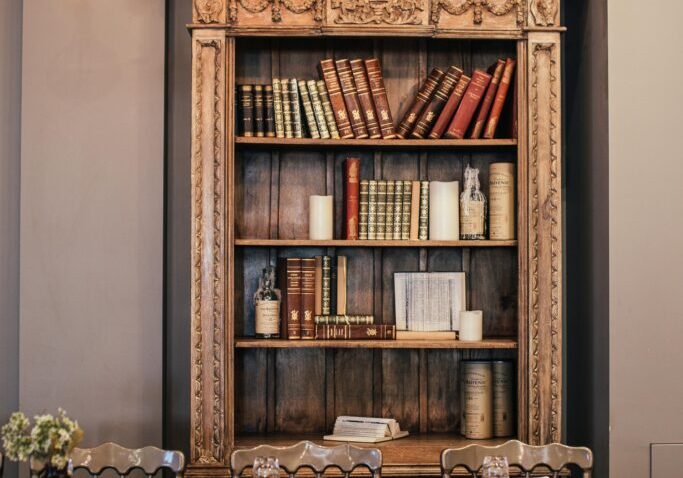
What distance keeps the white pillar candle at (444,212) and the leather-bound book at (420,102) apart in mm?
233

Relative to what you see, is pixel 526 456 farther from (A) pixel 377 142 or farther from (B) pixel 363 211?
(A) pixel 377 142

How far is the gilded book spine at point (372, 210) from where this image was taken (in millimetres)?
3396

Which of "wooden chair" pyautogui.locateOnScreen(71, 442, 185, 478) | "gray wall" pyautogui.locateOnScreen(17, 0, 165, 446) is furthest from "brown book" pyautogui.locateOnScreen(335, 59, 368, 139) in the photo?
"wooden chair" pyautogui.locateOnScreen(71, 442, 185, 478)

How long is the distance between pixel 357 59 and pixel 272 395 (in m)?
1.38

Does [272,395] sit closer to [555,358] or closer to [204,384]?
[204,384]

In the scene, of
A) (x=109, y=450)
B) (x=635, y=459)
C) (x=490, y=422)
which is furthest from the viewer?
(x=490, y=422)

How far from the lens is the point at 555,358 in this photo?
3197 millimetres

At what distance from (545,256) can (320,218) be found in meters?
0.85

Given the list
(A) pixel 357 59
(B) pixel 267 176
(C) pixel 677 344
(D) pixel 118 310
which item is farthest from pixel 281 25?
(C) pixel 677 344

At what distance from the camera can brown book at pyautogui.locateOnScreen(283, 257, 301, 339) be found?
3.37 metres

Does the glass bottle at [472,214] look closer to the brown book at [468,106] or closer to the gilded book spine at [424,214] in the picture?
the gilded book spine at [424,214]

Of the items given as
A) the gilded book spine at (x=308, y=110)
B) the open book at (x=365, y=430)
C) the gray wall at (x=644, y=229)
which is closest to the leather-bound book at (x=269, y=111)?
the gilded book spine at (x=308, y=110)

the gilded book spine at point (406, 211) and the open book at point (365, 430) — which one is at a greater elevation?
the gilded book spine at point (406, 211)

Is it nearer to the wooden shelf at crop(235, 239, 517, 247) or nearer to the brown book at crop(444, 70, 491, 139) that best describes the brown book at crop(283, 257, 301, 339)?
the wooden shelf at crop(235, 239, 517, 247)
